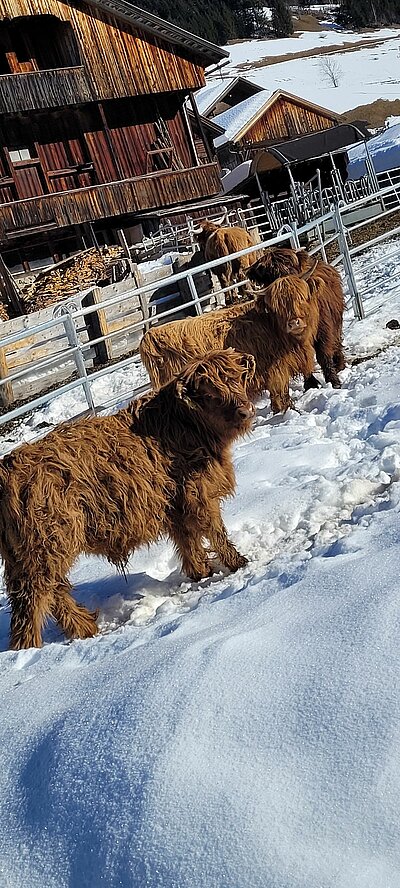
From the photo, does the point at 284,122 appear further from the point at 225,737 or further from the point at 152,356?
the point at 225,737

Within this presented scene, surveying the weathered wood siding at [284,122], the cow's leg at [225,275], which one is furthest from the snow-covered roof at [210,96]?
the cow's leg at [225,275]

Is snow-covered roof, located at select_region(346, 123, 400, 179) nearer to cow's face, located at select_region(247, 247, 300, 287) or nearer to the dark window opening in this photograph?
the dark window opening

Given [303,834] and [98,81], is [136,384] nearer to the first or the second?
[303,834]

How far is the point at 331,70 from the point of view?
281ft

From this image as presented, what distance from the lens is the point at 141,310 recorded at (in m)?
12.5

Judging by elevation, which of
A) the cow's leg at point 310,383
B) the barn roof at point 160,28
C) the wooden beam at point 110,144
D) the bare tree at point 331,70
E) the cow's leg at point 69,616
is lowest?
the cow's leg at point 69,616

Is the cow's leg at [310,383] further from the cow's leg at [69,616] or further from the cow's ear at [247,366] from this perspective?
the cow's leg at [69,616]

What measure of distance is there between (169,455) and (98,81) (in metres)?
24.6

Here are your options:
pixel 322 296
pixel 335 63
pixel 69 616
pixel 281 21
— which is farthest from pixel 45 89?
pixel 281 21

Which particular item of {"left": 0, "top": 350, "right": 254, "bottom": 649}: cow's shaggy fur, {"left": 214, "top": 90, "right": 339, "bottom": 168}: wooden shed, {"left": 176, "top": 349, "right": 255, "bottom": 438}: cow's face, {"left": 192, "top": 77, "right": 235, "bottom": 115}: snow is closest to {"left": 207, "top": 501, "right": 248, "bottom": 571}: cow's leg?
{"left": 0, "top": 350, "right": 254, "bottom": 649}: cow's shaggy fur

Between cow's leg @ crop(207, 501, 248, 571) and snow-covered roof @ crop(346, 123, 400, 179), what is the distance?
134ft

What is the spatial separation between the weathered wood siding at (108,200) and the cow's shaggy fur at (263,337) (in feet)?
60.2

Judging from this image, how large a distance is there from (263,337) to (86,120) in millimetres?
21964

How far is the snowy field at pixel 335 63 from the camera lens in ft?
246
